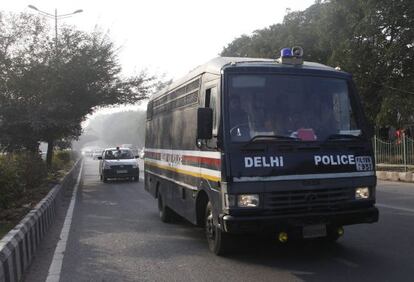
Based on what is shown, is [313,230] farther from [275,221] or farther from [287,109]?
[287,109]

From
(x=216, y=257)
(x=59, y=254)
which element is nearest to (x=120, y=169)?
(x=59, y=254)

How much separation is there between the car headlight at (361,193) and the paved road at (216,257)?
2.64 ft

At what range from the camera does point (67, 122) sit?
2091 cm

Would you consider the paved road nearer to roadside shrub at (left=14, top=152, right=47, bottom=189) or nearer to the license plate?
the license plate

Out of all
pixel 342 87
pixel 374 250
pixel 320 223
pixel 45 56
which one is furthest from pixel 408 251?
pixel 45 56

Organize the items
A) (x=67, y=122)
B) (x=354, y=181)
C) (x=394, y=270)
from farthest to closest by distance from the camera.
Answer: (x=67, y=122)
(x=354, y=181)
(x=394, y=270)

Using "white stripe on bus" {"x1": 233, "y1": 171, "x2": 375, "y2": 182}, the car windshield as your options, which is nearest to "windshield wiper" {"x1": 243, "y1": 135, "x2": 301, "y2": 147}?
"white stripe on bus" {"x1": 233, "y1": 171, "x2": 375, "y2": 182}

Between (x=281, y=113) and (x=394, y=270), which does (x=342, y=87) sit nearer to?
(x=281, y=113)

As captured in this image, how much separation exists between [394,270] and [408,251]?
111 cm

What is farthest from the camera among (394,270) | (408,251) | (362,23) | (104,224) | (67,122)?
(362,23)

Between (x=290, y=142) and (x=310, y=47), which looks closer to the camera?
(x=290, y=142)

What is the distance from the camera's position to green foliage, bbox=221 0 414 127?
72.1 feet

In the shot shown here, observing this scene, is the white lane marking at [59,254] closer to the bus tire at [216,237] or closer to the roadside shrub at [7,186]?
the roadside shrub at [7,186]

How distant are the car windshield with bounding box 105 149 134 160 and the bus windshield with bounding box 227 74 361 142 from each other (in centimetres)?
2013
